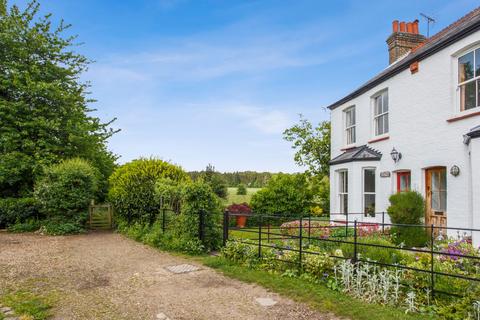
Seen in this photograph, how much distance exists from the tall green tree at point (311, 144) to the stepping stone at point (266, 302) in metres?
16.8

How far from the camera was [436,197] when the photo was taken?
31.7ft

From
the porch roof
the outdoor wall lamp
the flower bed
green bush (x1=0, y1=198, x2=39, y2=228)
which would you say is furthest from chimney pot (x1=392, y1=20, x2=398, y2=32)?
green bush (x1=0, y1=198, x2=39, y2=228)

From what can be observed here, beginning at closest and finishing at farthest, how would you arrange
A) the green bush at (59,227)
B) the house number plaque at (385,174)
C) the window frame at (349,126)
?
the house number plaque at (385,174) → the green bush at (59,227) → the window frame at (349,126)

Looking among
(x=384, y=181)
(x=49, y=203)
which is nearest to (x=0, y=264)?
(x=49, y=203)

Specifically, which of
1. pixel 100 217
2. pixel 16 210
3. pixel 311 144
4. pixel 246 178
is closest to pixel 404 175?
pixel 311 144

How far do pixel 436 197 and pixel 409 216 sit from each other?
1.05 meters

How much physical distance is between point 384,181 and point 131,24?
36.8ft

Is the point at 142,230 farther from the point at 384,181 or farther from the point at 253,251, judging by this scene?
the point at 384,181

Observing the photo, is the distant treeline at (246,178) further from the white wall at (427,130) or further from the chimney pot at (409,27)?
the white wall at (427,130)

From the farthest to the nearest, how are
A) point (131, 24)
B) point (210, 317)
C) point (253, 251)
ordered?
point (131, 24) < point (253, 251) < point (210, 317)

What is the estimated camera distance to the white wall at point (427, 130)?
27.4ft

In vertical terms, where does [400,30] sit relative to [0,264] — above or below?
above

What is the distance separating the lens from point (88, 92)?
1806 centimetres

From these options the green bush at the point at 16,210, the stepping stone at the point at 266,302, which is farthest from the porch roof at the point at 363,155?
the green bush at the point at 16,210
